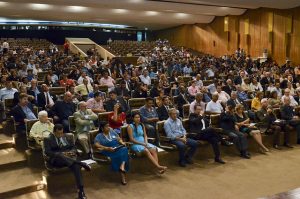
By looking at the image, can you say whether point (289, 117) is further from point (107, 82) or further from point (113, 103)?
point (107, 82)

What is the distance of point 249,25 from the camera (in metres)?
15.8

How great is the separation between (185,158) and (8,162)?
8.21 feet

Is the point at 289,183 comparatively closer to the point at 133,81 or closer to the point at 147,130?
the point at 147,130

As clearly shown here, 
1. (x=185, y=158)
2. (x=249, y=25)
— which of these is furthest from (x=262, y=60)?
(x=185, y=158)

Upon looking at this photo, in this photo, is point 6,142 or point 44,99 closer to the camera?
point 6,142

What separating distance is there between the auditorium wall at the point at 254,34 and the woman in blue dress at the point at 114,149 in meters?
11.2

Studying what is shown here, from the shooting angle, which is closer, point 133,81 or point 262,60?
point 133,81

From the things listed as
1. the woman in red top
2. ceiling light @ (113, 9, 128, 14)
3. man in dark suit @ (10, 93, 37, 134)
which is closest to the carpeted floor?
the woman in red top

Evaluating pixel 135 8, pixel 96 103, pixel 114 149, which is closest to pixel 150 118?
pixel 96 103

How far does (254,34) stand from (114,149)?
12.7m

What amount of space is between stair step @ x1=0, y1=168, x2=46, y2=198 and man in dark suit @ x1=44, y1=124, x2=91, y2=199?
0.31 metres

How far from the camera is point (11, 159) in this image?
4680 millimetres

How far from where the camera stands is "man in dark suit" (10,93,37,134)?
16.8ft

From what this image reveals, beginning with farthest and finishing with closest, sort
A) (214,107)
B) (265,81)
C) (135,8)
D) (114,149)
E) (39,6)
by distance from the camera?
(135,8), (39,6), (265,81), (214,107), (114,149)
